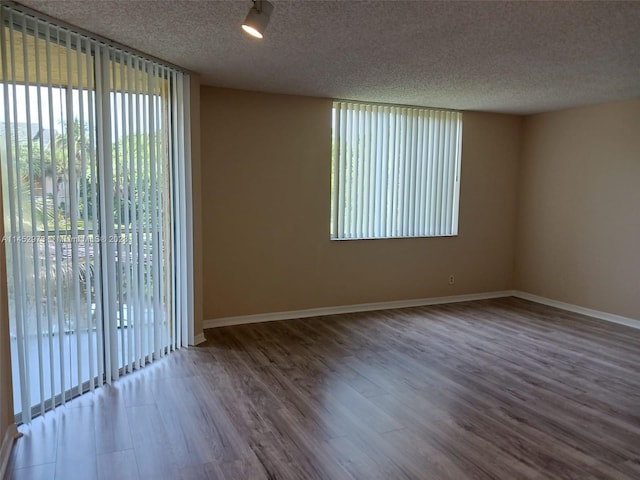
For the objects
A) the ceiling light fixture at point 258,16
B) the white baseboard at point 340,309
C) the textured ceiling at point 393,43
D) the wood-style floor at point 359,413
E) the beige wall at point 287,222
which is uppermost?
the textured ceiling at point 393,43

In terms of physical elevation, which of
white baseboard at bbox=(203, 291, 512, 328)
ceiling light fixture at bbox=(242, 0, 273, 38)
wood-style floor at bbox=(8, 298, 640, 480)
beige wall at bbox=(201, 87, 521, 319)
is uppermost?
ceiling light fixture at bbox=(242, 0, 273, 38)

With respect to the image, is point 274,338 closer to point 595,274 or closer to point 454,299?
point 454,299

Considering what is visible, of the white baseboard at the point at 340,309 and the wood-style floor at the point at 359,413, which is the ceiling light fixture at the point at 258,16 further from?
the white baseboard at the point at 340,309

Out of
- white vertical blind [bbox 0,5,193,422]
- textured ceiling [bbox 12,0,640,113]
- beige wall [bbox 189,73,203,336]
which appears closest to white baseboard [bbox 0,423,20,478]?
white vertical blind [bbox 0,5,193,422]

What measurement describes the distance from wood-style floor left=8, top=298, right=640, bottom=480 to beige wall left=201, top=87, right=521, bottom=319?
27.5 inches

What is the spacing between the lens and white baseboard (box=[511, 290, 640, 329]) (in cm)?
514

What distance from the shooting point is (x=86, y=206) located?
124 inches

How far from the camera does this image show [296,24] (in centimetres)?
279

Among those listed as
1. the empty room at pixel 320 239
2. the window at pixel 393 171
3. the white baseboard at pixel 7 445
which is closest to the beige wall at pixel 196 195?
the empty room at pixel 320 239

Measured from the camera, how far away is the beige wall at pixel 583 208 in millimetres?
5113

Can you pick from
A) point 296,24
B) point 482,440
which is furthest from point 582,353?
point 296,24

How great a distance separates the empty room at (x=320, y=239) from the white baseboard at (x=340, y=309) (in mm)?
31

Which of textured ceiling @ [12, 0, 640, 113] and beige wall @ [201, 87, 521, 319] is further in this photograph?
beige wall @ [201, 87, 521, 319]

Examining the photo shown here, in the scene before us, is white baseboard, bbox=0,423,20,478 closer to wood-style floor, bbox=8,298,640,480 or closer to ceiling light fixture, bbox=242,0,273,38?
wood-style floor, bbox=8,298,640,480
